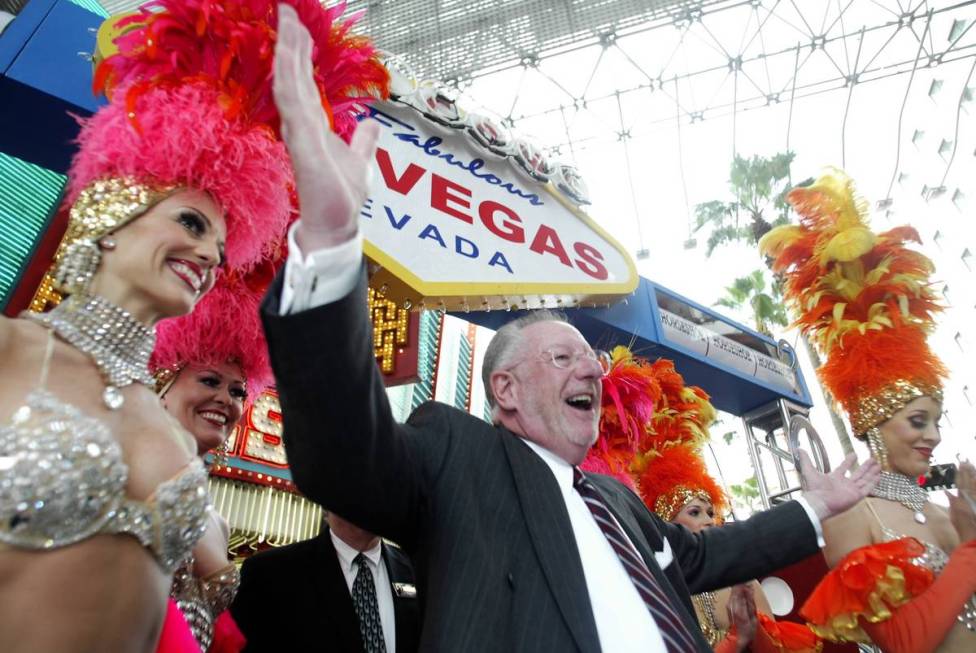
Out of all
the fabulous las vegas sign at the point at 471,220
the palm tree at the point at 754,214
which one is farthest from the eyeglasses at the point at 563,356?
the palm tree at the point at 754,214

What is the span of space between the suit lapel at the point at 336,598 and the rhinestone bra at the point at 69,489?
3.57 feet

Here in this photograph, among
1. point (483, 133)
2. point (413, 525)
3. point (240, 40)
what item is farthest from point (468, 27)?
point (413, 525)

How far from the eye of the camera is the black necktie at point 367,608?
2.32 metres

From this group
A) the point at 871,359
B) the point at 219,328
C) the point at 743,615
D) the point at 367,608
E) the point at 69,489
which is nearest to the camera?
the point at 69,489

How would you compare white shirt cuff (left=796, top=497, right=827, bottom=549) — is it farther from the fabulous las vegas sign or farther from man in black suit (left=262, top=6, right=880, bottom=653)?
the fabulous las vegas sign

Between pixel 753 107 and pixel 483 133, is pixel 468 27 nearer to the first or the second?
pixel 753 107

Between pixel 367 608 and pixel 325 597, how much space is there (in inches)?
7.0

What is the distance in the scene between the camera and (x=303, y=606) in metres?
2.33

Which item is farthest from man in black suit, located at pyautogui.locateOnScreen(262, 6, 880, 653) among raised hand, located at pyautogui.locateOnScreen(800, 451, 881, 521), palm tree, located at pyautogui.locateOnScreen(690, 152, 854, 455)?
palm tree, located at pyautogui.locateOnScreen(690, 152, 854, 455)

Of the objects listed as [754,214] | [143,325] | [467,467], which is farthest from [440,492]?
[754,214]

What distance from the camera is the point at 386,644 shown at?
7.77 ft

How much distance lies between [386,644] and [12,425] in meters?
1.62

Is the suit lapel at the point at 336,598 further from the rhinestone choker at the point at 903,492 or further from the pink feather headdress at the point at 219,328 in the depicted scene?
the rhinestone choker at the point at 903,492

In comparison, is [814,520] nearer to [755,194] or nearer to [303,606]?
[303,606]
